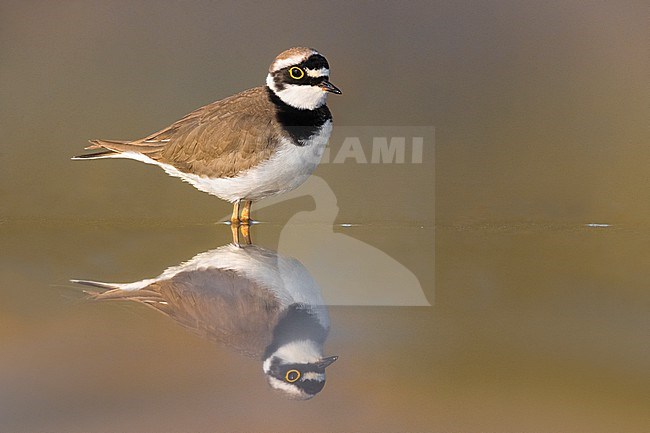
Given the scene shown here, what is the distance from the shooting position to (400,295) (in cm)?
352

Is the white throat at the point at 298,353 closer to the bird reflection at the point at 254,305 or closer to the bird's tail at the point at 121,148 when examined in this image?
the bird reflection at the point at 254,305

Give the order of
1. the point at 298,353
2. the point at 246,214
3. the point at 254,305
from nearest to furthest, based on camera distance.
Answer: the point at 298,353
the point at 254,305
the point at 246,214

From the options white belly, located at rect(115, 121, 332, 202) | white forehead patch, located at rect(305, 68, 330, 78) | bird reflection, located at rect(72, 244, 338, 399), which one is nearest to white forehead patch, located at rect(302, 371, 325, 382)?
bird reflection, located at rect(72, 244, 338, 399)

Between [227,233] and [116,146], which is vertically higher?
[116,146]

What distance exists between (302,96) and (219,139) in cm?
53

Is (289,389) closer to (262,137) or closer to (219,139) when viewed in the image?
(262,137)

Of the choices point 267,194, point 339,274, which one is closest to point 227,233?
point 267,194

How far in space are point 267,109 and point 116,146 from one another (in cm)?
99

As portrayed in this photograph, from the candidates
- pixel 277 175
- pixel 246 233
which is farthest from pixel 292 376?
pixel 246 233

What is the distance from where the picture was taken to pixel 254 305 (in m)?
3.12

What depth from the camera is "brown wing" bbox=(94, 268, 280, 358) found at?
287cm

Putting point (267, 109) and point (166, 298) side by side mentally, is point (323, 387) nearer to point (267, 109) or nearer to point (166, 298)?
point (166, 298)

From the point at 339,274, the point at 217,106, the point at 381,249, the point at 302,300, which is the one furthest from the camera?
the point at 217,106

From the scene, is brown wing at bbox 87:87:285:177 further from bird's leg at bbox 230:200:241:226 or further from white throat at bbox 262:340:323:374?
white throat at bbox 262:340:323:374
